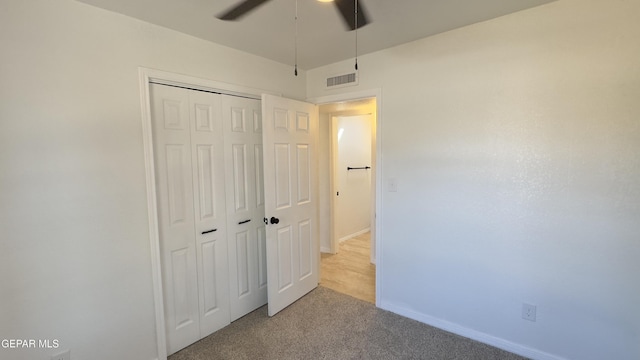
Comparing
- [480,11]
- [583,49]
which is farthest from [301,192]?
[583,49]

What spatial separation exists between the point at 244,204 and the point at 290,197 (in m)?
0.46

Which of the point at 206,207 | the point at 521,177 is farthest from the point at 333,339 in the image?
the point at 521,177

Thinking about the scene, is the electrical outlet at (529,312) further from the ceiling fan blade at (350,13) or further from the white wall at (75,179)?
the white wall at (75,179)

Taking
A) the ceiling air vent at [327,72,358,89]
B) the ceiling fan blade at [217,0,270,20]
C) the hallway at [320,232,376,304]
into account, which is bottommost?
the hallway at [320,232,376,304]

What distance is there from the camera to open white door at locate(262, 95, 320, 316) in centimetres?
264

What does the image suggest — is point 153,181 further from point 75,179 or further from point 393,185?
point 393,185

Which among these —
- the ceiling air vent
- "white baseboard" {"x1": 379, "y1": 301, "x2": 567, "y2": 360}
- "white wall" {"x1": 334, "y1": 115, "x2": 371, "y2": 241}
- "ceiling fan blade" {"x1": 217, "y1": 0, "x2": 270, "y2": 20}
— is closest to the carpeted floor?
"white baseboard" {"x1": 379, "y1": 301, "x2": 567, "y2": 360}

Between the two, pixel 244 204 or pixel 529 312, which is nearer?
pixel 529 312

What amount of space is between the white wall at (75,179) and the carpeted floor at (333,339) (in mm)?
589

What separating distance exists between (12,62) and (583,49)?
3.37m

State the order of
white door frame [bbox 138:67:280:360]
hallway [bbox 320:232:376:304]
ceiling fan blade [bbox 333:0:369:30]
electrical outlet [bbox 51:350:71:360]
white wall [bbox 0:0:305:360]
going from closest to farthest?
white wall [bbox 0:0:305:360], electrical outlet [bbox 51:350:71:360], ceiling fan blade [bbox 333:0:369:30], white door frame [bbox 138:67:280:360], hallway [bbox 320:232:376:304]

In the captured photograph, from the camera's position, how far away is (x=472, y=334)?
2342mm

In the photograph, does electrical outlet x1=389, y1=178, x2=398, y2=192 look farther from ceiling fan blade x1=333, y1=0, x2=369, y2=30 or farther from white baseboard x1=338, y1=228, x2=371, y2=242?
white baseboard x1=338, y1=228, x2=371, y2=242

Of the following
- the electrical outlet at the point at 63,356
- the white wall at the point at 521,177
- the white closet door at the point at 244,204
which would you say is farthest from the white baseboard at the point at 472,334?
the electrical outlet at the point at 63,356
